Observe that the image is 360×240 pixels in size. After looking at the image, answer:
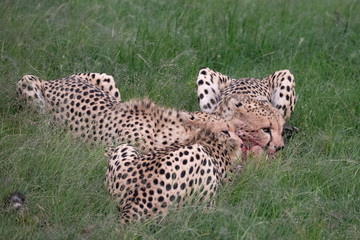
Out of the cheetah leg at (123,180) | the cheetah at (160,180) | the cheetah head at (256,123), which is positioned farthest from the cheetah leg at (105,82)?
the cheetah at (160,180)

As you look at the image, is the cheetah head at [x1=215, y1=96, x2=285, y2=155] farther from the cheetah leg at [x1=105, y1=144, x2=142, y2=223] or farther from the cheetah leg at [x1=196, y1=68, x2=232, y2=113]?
the cheetah leg at [x1=105, y1=144, x2=142, y2=223]

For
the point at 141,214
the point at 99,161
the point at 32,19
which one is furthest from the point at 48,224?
the point at 32,19

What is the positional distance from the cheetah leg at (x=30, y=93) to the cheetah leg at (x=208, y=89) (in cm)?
153

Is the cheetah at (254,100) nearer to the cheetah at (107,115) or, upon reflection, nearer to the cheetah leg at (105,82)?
the cheetah at (107,115)

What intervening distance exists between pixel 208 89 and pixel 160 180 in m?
2.31

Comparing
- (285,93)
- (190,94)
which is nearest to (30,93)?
(190,94)

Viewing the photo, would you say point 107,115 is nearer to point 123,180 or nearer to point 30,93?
point 30,93

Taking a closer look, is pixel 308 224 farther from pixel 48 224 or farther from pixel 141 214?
pixel 48 224

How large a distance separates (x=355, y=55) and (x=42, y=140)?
385cm

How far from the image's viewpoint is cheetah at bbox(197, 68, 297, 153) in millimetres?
5621

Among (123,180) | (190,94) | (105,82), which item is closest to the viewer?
(123,180)

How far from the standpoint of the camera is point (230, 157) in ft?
16.2

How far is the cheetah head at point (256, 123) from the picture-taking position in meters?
5.60

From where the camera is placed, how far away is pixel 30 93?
5672mm
